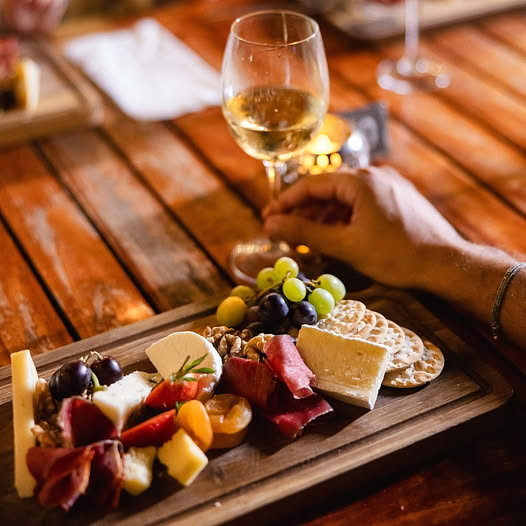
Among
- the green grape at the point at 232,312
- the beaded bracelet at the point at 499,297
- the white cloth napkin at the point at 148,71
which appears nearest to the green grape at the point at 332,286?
the green grape at the point at 232,312

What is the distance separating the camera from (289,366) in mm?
864

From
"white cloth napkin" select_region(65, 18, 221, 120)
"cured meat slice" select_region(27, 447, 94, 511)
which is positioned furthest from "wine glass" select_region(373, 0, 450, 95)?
"cured meat slice" select_region(27, 447, 94, 511)

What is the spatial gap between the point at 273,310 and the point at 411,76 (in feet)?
3.35

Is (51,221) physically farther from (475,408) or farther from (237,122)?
(475,408)

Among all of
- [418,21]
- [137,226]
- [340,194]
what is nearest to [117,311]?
[137,226]

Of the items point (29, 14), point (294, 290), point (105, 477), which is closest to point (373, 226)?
point (294, 290)

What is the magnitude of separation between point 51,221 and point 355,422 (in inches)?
29.2

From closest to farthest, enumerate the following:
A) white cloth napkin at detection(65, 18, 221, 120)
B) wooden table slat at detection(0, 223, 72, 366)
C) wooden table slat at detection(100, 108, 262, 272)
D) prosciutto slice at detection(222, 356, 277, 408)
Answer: prosciutto slice at detection(222, 356, 277, 408) < wooden table slat at detection(0, 223, 72, 366) < wooden table slat at detection(100, 108, 262, 272) < white cloth napkin at detection(65, 18, 221, 120)

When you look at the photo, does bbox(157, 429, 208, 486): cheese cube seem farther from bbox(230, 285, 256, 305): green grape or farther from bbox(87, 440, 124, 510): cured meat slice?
bbox(230, 285, 256, 305): green grape

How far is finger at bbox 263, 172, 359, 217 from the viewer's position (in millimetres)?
1173

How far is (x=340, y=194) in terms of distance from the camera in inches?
46.6

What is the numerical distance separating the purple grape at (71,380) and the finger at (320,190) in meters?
0.49

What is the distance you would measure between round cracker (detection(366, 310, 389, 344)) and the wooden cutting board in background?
92cm

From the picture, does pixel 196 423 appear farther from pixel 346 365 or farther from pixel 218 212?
pixel 218 212
